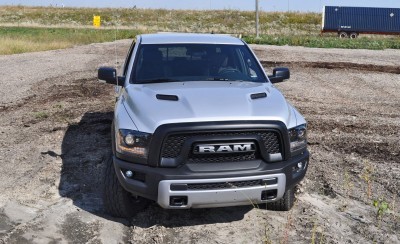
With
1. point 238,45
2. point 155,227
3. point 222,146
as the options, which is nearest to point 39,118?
point 238,45

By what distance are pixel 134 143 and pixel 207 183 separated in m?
0.73

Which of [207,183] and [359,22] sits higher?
[359,22]

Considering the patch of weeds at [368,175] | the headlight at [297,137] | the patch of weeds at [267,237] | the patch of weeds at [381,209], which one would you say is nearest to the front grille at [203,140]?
the headlight at [297,137]

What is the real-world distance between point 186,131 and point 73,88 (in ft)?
30.9

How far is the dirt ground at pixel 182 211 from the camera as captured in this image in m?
4.62

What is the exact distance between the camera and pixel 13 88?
13188mm

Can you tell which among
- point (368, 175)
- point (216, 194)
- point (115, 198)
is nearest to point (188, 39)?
point (115, 198)

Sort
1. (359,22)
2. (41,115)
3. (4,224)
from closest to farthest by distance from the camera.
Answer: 1. (4,224)
2. (41,115)
3. (359,22)

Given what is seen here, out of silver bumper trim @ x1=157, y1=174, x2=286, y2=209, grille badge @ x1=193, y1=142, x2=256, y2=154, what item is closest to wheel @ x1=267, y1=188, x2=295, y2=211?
silver bumper trim @ x1=157, y1=174, x2=286, y2=209

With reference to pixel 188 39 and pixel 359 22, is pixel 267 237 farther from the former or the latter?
pixel 359 22

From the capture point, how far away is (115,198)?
478 cm

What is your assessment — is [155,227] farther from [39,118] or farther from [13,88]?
[13,88]

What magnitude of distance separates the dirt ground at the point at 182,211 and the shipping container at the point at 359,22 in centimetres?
4279

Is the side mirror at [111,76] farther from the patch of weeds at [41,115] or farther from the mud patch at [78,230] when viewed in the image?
the patch of weeds at [41,115]
